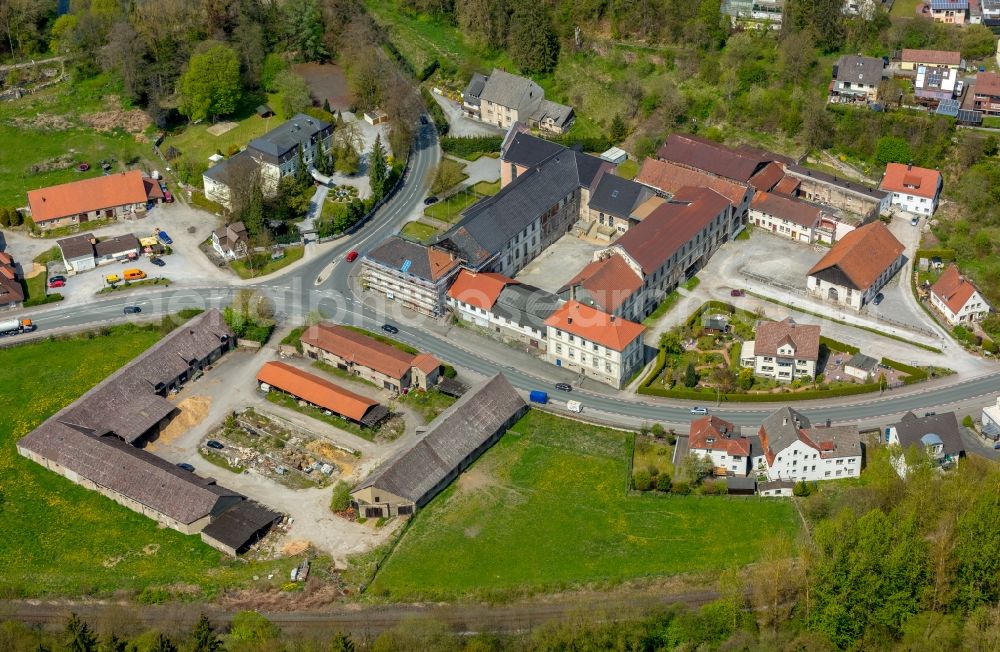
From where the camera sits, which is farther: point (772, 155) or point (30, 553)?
point (772, 155)

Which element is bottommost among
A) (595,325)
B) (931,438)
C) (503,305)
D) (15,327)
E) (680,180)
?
(15,327)

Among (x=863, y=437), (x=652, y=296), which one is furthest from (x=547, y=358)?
(x=863, y=437)

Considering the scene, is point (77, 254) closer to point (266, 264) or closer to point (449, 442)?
point (266, 264)

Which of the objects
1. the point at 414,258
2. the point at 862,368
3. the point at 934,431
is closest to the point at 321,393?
the point at 414,258

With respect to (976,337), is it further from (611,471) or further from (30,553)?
(30,553)

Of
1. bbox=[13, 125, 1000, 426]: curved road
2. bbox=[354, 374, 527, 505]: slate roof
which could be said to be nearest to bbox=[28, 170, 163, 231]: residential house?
bbox=[13, 125, 1000, 426]: curved road

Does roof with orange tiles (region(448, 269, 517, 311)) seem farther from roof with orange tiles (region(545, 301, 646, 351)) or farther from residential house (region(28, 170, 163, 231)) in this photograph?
residential house (region(28, 170, 163, 231))

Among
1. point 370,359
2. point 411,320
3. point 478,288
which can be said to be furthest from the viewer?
point 411,320
